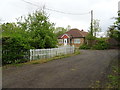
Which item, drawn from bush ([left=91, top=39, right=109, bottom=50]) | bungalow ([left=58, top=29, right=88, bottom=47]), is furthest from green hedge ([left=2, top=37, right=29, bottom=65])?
bungalow ([left=58, top=29, right=88, bottom=47])

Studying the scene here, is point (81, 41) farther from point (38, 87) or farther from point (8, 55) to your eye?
point (38, 87)

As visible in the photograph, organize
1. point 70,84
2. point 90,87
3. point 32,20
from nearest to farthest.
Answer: point 90,87 → point 70,84 → point 32,20

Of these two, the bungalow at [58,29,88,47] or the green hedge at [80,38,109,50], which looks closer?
the green hedge at [80,38,109,50]

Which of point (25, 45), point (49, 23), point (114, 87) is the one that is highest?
point (49, 23)

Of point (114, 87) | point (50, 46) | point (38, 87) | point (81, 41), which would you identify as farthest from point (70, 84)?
point (81, 41)

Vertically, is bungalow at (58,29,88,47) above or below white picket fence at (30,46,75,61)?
above

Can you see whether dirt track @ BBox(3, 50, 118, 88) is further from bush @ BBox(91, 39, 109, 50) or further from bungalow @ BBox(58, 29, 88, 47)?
bungalow @ BBox(58, 29, 88, 47)

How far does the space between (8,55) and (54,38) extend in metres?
6.53

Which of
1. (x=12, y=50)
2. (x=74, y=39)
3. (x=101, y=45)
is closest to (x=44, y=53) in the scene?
(x=12, y=50)

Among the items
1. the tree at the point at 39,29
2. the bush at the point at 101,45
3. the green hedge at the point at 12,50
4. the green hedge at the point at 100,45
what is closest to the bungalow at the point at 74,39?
the green hedge at the point at 100,45

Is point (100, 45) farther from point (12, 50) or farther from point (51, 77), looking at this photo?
point (51, 77)

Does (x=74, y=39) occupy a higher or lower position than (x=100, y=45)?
higher

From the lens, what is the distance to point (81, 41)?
37.4 meters

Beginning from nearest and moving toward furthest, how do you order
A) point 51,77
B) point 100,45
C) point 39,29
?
point 51,77
point 39,29
point 100,45
